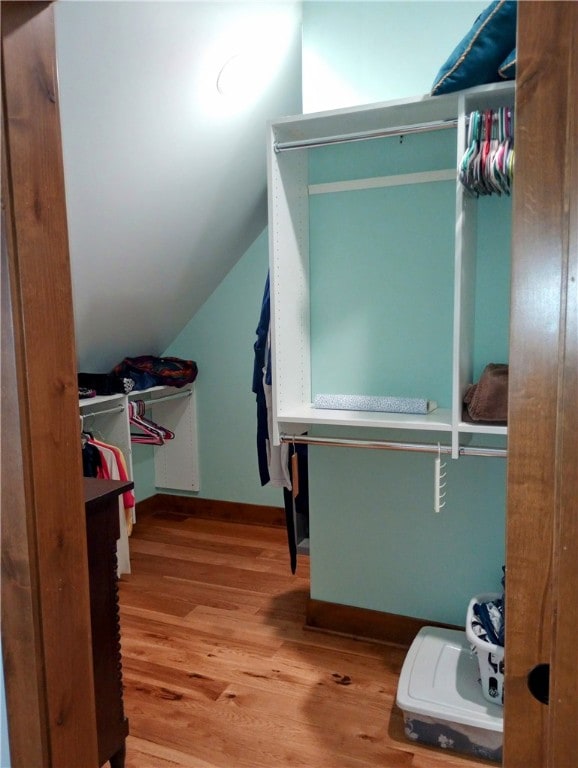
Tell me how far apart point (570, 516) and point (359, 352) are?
174 cm

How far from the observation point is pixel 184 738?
6.54ft

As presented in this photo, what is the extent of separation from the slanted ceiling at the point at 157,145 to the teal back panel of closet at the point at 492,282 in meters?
1.15

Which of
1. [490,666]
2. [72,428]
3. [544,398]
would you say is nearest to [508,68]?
[544,398]

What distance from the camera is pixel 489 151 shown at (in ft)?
5.78

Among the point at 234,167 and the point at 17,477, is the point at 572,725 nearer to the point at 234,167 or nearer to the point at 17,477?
the point at 17,477

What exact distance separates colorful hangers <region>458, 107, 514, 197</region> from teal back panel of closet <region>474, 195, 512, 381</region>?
12.1 inches

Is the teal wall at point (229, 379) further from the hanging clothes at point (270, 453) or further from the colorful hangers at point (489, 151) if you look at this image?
the colorful hangers at point (489, 151)

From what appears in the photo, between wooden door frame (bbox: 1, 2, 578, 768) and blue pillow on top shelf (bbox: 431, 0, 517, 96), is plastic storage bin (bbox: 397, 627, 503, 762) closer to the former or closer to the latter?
wooden door frame (bbox: 1, 2, 578, 768)

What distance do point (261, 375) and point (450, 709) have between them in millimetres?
1422

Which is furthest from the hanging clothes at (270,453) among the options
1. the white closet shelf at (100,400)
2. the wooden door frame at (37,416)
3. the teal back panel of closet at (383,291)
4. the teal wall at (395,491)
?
the wooden door frame at (37,416)

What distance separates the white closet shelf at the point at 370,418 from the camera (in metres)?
1.99

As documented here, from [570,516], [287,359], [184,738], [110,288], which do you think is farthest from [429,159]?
[184,738]

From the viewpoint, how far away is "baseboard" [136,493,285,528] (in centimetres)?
405

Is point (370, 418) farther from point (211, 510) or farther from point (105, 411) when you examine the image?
point (211, 510)
